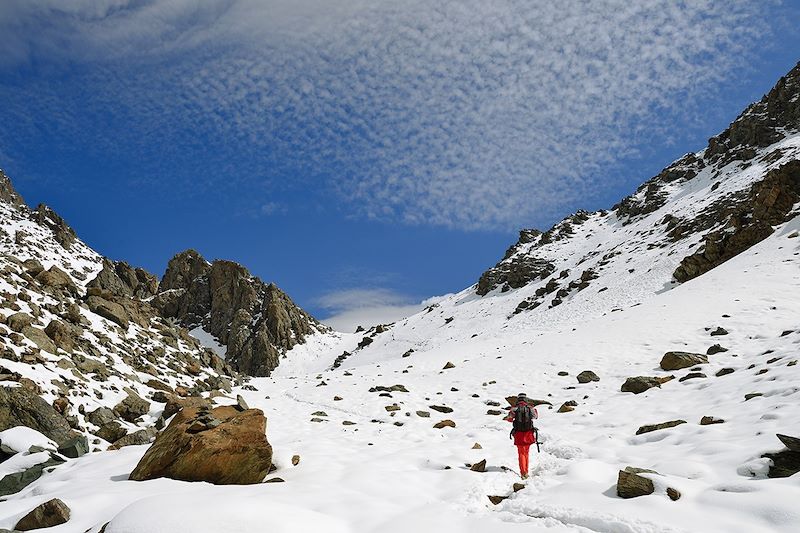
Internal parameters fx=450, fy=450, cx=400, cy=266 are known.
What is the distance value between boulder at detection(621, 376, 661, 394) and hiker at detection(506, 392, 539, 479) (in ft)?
27.9

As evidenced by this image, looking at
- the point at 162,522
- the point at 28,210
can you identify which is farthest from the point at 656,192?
the point at 28,210

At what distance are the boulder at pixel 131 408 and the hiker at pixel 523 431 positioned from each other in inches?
490

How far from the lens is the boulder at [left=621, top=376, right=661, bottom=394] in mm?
17859

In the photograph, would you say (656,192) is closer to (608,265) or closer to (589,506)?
(608,265)

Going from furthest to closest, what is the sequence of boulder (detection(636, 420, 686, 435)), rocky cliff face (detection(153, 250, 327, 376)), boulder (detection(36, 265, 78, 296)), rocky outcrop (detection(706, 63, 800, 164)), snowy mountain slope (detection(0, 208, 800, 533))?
rocky cliff face (detection(153, 250, 327, 376))
rocky outcrop (detection(706, 63, 800, 164))
boulder (detection(36, 265, 78, 296))
boulder (detection(636, 420, 686, 435))
snowy mountain slope (detection(0, 208, 800, 533))

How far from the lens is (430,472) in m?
11.0

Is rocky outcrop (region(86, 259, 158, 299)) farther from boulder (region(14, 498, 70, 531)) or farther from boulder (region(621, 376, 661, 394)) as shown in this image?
boulder (region(621, 376, 661, 394))

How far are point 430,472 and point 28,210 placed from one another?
133 meters

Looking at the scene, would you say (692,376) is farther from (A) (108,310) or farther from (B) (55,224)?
(B) (55,224)

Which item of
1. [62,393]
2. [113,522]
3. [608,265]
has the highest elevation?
[608,265]

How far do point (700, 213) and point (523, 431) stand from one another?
197ft

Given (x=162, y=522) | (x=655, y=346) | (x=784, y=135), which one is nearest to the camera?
(x=162, y=522)

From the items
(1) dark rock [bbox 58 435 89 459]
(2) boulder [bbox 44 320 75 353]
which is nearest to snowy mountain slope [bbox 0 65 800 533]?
(1) dark rock [bbox 58 435 89 459]

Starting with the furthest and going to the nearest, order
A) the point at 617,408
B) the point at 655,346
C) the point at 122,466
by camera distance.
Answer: the point at 655,346, the point at 617,408, the point at 122,466
